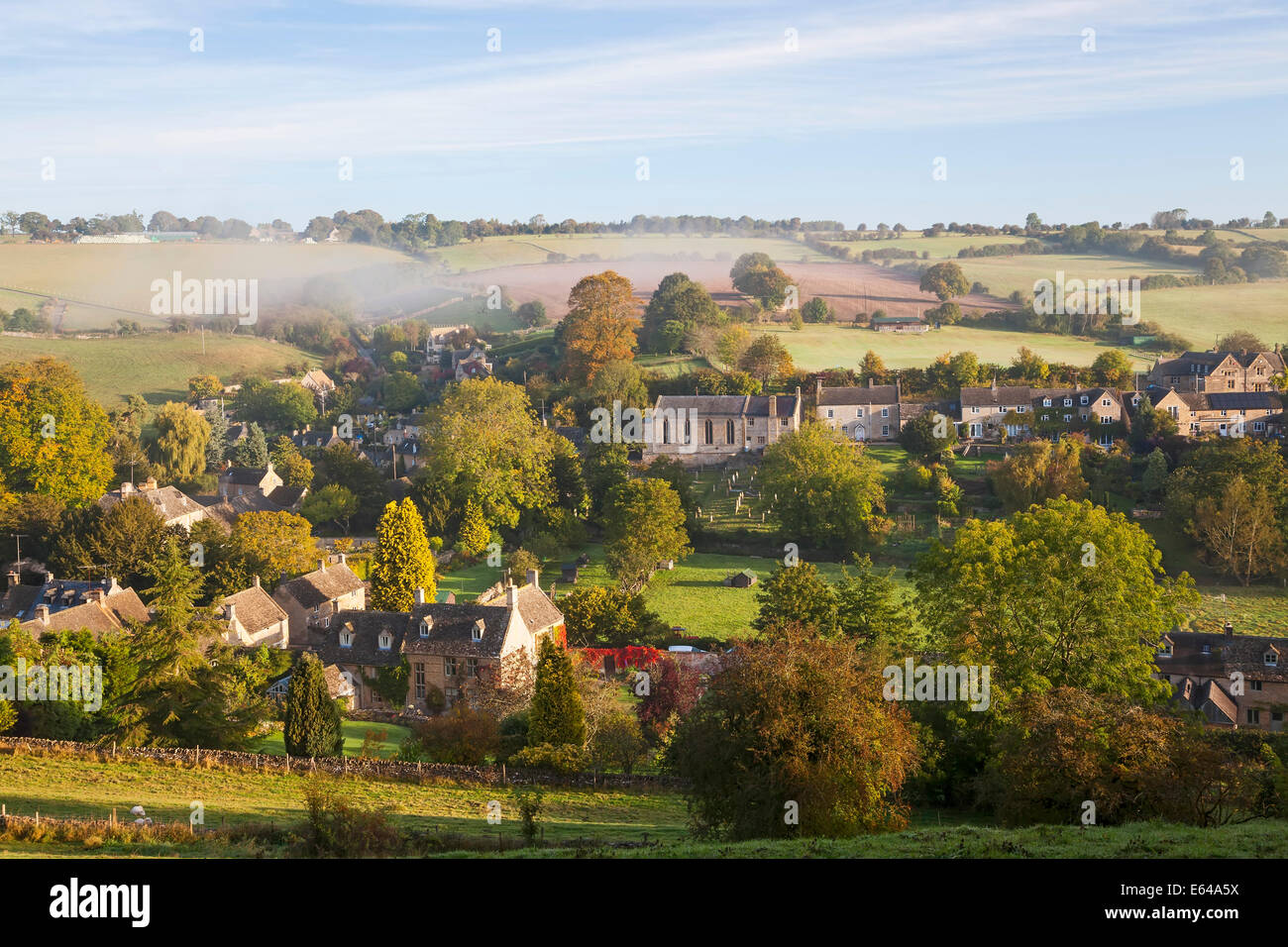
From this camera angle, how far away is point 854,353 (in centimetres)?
10381

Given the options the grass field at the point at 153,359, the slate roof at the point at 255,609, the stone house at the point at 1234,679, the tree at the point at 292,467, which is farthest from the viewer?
the grass field at the point at 153,359

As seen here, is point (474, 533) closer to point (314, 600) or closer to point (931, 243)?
point (314, 600)

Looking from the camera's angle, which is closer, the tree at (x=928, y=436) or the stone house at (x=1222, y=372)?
the tree at (x=928, y=436)

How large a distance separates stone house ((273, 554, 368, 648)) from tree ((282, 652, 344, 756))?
46.9 ft

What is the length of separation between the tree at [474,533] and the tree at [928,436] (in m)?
29.4

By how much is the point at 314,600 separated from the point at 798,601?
21.5 metres

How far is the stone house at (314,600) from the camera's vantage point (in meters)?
49.8

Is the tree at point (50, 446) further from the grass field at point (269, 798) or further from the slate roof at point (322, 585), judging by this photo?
the grass field at point (269, 798)

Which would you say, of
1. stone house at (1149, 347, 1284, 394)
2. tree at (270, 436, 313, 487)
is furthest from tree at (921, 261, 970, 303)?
tree at (270, 436, 313, 487)

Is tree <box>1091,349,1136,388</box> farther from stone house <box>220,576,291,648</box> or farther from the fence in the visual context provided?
the fence

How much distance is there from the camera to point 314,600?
50.8 m

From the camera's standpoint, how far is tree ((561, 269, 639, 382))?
311 ft

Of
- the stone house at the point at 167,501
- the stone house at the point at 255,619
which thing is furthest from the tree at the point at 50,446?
the stone house at the point at 255,619
